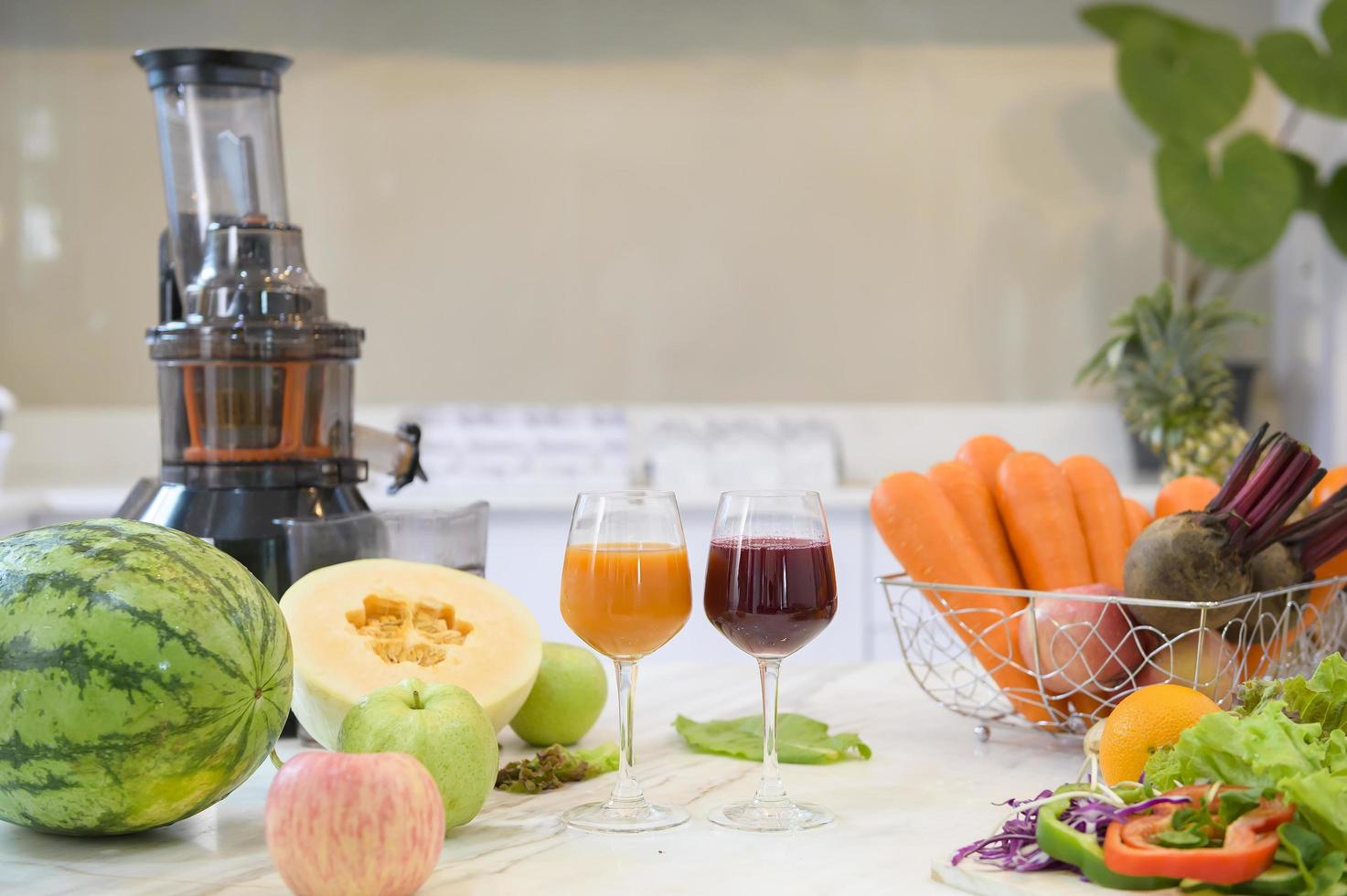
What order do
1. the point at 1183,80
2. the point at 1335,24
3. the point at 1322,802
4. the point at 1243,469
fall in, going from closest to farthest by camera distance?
1. the point at 1322,802
2. the point at 1243,469
3. the point at 1335,24
4. the point at 1183,80

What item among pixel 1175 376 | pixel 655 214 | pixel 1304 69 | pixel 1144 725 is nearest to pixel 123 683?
pixel 1144 725

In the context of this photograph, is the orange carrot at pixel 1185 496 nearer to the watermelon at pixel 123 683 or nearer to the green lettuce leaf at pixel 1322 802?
the green lettuce leaf at pixel 1322 802

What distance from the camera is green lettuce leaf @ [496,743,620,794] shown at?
1073mm

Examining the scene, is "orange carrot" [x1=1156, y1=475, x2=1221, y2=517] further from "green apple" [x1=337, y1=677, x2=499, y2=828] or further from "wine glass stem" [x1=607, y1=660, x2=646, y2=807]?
"green apple" [x1=337, y1=677, x2=499, y2=828]

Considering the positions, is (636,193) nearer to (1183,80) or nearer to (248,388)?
(1183,80)

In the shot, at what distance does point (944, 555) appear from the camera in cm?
126

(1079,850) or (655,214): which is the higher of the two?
(655,214)

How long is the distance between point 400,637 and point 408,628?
0.03 feet

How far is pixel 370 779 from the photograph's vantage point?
2.56 feet

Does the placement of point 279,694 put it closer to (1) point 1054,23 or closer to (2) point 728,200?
(2) point 728,200

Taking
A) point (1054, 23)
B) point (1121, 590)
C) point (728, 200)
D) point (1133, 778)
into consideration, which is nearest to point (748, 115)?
point (728, 200)

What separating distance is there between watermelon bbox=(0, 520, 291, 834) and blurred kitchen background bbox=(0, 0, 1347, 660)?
2.86 m

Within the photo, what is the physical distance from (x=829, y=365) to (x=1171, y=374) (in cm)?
100

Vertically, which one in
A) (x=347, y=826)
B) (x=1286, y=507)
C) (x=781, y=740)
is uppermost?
(x=1286, y=507)
